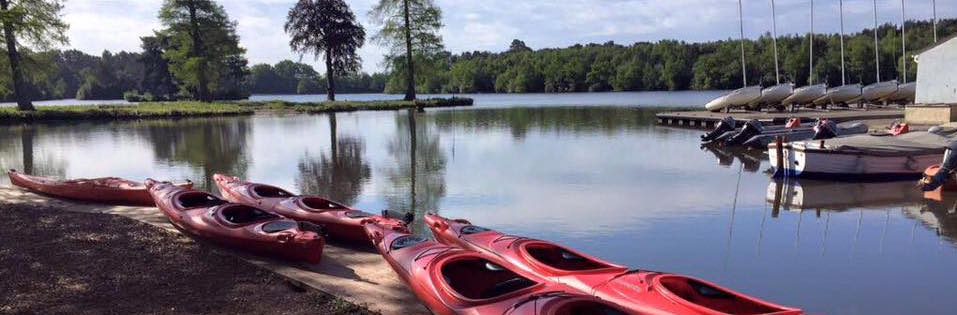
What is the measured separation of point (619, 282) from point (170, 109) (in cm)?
4387

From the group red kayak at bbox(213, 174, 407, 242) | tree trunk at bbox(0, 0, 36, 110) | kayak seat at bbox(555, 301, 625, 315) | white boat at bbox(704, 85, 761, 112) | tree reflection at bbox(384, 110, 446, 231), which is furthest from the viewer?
tree trunk at bbox(0, 0, 36, 110)

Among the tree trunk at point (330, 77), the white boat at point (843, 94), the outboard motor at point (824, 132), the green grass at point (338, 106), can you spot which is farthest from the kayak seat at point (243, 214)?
the tree trunk at point (330, 77)

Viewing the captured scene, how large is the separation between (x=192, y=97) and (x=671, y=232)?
198 feet

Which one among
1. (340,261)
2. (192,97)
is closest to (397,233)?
(340,261)

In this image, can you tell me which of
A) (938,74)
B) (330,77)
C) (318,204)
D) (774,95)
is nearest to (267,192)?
(318,204)

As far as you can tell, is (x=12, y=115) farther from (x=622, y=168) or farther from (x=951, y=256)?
(x=951, y=256)

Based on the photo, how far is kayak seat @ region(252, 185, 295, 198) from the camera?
11.9m

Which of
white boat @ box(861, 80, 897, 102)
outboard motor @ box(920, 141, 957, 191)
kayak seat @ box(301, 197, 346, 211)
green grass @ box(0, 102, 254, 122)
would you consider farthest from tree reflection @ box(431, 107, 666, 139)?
kayak seat @ box(301, 197, 346, 211)

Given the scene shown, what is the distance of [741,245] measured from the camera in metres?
10.3

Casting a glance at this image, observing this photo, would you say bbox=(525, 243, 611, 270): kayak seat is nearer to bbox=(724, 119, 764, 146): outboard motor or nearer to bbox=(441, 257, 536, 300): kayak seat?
bbox=(441, 257, 536, 300): kayak seat

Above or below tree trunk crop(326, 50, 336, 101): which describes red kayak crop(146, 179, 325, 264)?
below

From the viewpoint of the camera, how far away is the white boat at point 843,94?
123ft

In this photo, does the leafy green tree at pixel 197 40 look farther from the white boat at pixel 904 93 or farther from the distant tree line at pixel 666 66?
the white boat at pixel 904 93

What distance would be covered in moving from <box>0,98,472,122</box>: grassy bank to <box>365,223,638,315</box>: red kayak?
3955cm
